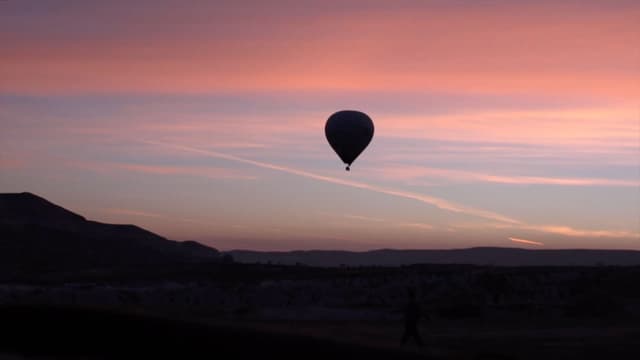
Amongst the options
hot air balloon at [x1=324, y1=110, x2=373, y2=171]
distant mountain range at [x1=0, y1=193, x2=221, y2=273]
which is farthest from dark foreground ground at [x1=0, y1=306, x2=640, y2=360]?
distant mountain range at [x1=0, y1=193, x2=221, y2=273]

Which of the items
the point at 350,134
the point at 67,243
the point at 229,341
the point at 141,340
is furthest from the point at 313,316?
the point at 67,243

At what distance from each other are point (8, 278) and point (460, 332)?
2590 inches

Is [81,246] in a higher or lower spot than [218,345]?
higher

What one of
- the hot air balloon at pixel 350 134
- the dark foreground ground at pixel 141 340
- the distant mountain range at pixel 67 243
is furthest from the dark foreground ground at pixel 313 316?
the distant mountain range at pixel 67 243

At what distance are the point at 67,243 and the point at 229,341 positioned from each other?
10310cm

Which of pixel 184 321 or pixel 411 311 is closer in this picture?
pixel 411 311

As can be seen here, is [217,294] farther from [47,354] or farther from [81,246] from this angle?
[81,246]

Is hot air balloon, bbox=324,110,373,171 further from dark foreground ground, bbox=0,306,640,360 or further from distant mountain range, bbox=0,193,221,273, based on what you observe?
distant mountain range, bbox=0,193,221,273

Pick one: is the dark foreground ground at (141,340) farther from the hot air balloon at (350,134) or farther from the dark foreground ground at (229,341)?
the hot air balloon at (350,134)

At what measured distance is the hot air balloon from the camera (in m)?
60.7

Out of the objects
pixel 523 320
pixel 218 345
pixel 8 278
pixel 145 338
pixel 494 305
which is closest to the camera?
pixel 218 345

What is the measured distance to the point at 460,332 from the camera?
44062mm

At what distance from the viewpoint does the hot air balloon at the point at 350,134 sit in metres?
60.7

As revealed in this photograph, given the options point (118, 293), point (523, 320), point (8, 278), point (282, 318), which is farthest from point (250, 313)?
point (8, 278)
